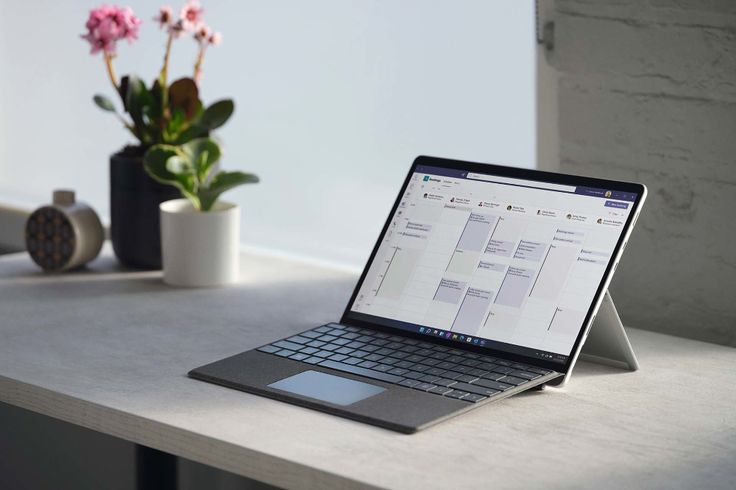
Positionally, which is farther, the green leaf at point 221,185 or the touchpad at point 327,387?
the green leaf at point 221,185

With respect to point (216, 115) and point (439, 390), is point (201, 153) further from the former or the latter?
point (439, 390)

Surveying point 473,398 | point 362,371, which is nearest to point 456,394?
point 473,398

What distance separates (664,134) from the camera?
1.50 meters

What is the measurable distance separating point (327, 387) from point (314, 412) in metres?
0.05

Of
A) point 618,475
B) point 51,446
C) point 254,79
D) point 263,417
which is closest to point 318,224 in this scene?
point 254,79

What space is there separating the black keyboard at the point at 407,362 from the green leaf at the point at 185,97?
1.62 ft

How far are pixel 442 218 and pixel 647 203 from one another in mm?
334

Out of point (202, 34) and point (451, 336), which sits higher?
point (202, 34)

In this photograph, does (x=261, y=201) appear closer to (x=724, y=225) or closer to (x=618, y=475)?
(x=724, y=225)

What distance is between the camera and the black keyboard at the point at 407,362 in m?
1.17

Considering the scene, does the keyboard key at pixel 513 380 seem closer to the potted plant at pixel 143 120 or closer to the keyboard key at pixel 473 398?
the keyboard key at pixel 473 398

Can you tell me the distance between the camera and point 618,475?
3.23 ft

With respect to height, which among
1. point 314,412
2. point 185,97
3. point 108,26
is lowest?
point 314,412

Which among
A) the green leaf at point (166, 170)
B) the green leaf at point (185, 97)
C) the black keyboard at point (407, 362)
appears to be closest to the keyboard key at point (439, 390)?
the black keyboard at point (407, 362)
